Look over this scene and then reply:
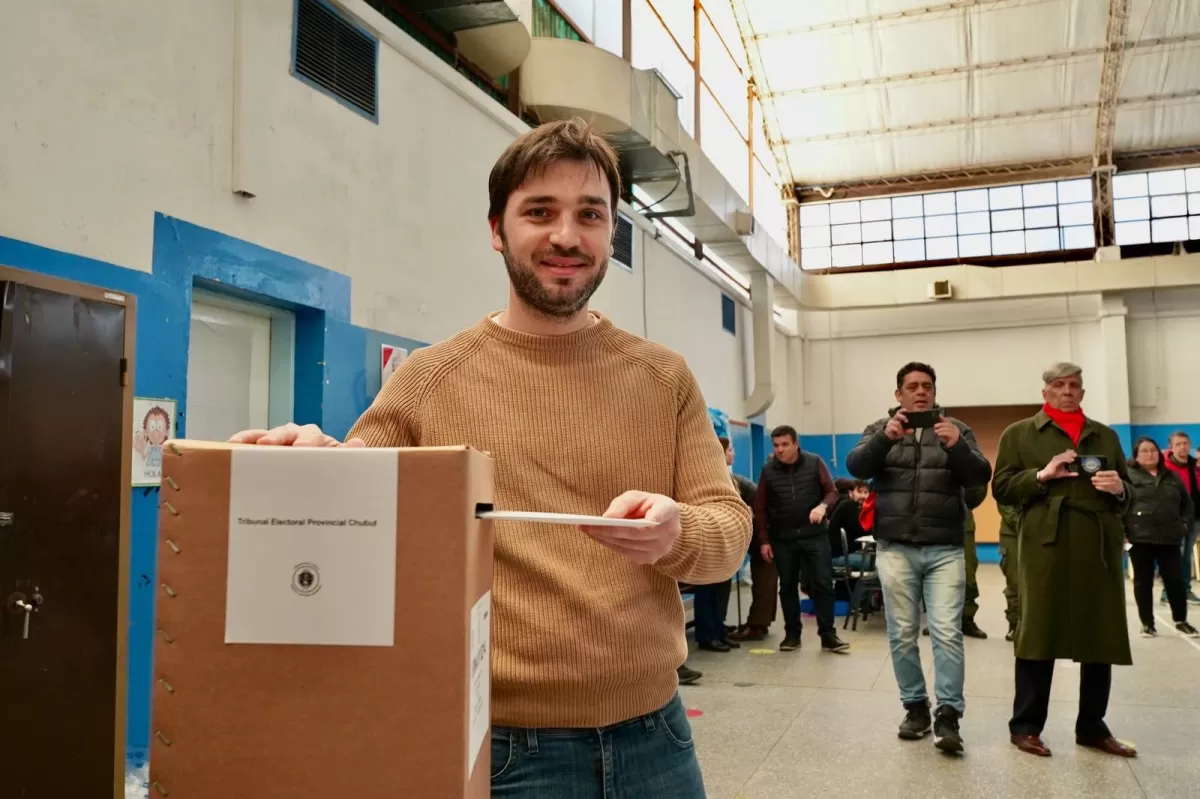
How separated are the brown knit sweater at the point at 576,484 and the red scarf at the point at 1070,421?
9.58 feet

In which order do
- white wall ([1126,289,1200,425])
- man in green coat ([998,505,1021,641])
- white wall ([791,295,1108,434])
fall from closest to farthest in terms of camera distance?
man in green coat ([998,505,1021,641])
white wall ([1126,289,1200,425])
white wall ([791,295,1108,434])

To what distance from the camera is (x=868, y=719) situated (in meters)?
4.16

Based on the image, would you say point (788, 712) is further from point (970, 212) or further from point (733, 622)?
point (970, 212)

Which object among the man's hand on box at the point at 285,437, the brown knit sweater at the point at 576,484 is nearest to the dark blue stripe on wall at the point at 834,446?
the brown knit sweater at the point at 576,484

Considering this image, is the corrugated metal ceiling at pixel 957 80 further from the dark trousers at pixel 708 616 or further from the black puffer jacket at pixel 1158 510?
the dark trousers at pixel 708 616

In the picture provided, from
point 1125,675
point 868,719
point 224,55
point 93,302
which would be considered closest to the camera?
point 93,302

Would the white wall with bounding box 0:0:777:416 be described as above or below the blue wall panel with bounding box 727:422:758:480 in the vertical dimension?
above

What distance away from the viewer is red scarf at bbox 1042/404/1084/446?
3600mm

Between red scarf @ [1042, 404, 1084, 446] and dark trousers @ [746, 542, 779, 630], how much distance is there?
9.95ft

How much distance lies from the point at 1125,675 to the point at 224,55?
543 cm

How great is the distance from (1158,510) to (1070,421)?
322 centimetres

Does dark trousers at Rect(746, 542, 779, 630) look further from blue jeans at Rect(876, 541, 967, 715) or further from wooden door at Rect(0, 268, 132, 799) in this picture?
wooden door at Rect(0, 268, 132, 799)

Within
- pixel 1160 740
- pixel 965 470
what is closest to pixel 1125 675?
Result: pixel 1160 740

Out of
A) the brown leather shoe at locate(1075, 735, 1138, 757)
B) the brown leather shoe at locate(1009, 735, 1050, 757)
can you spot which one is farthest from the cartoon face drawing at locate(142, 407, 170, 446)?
the brown leather shoe at locate(1075, 735, 1138, 757)
